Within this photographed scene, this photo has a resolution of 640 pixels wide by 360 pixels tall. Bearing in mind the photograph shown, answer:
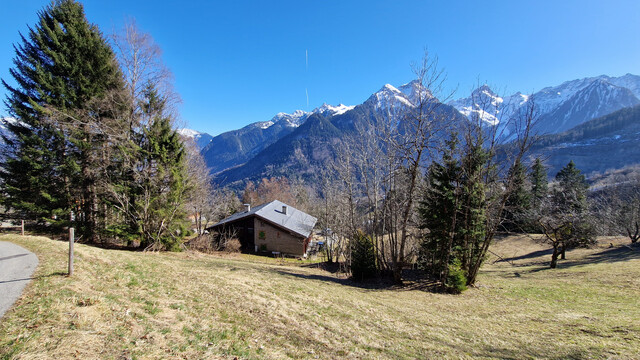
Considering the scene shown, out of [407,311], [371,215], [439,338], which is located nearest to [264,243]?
[371,215]

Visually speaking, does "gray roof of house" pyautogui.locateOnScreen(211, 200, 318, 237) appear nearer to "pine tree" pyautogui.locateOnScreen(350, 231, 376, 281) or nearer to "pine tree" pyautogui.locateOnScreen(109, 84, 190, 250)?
"pine tree" pyautogui.locateOnScreen(109, 84, 190, 250)

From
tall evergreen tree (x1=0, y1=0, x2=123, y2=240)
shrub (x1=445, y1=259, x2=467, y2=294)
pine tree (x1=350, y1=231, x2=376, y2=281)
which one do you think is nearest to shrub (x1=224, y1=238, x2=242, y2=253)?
tall evergreen tree (x1=0, y1=0, x2=123, y2=240)

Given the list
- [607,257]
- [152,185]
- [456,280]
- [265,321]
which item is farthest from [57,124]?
[607,257]

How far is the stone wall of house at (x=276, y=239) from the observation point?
32344 mm

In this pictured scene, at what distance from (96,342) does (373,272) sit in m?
15.6

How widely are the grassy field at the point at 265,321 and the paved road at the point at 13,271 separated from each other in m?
0.21

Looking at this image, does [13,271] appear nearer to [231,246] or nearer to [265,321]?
[265,321]

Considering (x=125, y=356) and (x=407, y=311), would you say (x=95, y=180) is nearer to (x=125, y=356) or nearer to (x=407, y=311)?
(x=125, y=356)

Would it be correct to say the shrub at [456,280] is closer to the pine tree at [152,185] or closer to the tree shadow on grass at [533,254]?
the pine tree at [152,185]

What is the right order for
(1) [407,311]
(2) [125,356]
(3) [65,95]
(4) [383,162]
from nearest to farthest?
(2) [125,356] < (1) [407,311] < (3) [65,95] < (4) [383,162]

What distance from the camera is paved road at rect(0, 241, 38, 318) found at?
17.2 ft

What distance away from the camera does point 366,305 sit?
10016 mm

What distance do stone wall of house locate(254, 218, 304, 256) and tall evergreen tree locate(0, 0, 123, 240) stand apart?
17.3 meters

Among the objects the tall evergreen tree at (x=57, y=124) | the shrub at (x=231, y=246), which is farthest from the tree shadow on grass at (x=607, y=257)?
the tall evergreen tree at (x=57, y=124)
